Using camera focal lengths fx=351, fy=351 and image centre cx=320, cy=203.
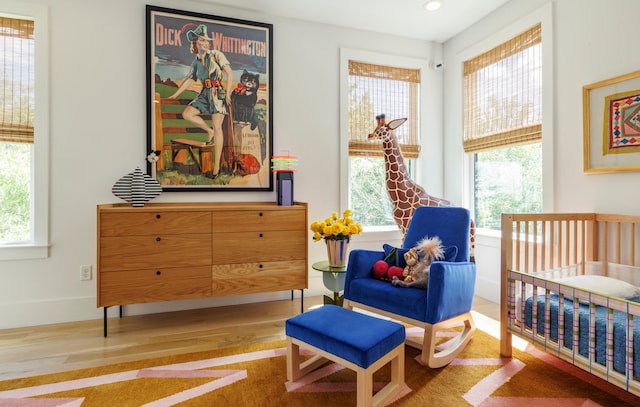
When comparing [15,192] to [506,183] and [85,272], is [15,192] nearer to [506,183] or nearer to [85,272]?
[85,272]

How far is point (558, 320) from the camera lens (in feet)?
5.88

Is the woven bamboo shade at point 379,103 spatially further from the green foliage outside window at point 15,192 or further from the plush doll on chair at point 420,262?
the green foliage outside window at point 15,192

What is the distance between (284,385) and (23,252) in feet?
7.40

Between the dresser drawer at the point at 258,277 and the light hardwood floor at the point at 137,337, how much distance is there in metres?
0.26

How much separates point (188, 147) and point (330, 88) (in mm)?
1445

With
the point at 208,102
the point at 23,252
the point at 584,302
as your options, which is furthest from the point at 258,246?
the point at 584,302

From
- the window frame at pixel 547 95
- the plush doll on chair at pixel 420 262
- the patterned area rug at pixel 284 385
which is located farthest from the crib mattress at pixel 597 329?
the window frame at pixel 547 95

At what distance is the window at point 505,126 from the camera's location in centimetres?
285

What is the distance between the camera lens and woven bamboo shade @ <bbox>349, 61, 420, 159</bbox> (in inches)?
138

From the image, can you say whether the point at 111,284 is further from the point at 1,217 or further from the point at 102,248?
the point at 1,217

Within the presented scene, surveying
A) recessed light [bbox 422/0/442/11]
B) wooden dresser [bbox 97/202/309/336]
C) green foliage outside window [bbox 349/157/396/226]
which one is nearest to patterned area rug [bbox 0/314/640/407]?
wooden dresser [bbox 97/202/309/336]

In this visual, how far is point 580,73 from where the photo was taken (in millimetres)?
2463

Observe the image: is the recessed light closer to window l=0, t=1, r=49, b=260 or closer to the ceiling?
the ceiling

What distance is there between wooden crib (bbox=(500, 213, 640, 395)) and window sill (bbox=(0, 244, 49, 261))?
10.7ft
